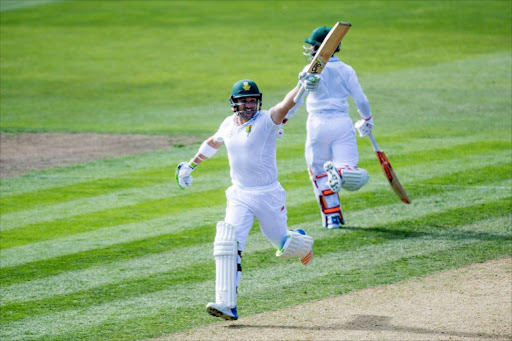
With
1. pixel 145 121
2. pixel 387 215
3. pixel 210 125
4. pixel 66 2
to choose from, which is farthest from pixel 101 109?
pixel 66 2

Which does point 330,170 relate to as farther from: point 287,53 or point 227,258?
point 287,53

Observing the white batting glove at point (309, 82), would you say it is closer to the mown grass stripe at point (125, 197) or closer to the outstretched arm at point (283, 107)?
the outstretched arm at point (283, 107)

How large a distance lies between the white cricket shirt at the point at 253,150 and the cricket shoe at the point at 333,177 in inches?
94.9

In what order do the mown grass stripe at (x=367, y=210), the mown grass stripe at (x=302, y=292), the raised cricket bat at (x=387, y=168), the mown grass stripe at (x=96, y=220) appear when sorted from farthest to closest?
the raised cricket bat at (x=387, y=168) < the mown grass stripe at (x=96, y=220) < the mown grass stripe at (x=367, y=210) < the mown grass stripe at (x=302, y=292)

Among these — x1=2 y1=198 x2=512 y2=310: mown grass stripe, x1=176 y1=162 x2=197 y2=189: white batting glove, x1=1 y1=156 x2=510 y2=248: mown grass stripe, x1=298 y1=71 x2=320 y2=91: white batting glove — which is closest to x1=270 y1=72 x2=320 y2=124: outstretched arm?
x1=298 y1=71 x2=320 y2=91: white batting glove

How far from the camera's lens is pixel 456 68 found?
2648 cm

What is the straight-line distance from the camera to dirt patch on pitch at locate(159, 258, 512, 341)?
7.63 m

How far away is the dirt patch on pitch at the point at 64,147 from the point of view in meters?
16.3

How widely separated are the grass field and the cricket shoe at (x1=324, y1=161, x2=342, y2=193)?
0.71 meters

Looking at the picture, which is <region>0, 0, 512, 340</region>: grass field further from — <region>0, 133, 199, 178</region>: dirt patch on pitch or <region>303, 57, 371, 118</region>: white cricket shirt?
<region>303, 57, 371, 118</region>: white cricket shirt

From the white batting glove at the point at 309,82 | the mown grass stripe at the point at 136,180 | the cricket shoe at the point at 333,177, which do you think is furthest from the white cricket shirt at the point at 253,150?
the mown grass stripe at the point at 136,180

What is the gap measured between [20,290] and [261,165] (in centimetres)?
307

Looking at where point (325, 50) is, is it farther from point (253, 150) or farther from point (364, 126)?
point (364, 126)

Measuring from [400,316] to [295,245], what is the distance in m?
1.19
